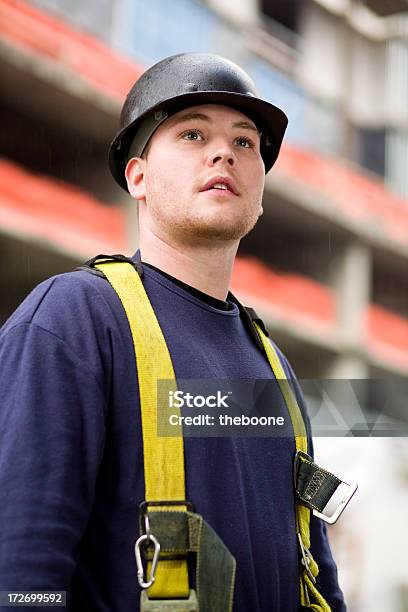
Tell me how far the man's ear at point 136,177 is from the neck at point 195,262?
0.15 m

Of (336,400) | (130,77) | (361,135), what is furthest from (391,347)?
(336,400)

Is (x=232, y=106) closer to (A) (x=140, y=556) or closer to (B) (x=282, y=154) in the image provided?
(A) (x=140, y=556)

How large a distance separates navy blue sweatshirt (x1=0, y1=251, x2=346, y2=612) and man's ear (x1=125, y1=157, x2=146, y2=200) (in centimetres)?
39

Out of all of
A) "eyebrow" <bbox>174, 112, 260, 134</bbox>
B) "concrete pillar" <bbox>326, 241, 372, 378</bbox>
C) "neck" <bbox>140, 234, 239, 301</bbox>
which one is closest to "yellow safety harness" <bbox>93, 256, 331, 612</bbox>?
"neck" <bbox>140, 234, 239, 301</bbox>

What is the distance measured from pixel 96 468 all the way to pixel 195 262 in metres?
0.63

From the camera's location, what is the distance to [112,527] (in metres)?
2.14

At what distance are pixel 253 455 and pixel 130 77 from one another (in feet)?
52.4

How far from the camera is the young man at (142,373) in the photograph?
80.5 inches

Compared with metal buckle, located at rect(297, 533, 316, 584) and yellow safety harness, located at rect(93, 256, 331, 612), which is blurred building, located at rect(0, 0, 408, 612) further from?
metal buckle, located at rect(297, 533, 316, 584)

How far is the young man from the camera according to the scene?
Answer: 204cm

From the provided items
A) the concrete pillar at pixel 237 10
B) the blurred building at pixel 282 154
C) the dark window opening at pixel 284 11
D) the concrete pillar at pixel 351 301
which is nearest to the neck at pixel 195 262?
the blurred building at pixel 282 154

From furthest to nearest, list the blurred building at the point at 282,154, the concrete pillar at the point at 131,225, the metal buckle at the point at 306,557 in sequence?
the concrete pillar at the point at 131,225, the blurred building at the point at 282,154, the metal buckle at the point at 306,557

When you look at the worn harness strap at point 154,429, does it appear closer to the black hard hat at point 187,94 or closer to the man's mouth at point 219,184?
the man's mouth at point 219,184

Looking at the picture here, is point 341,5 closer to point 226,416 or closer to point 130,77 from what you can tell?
point 130,77
